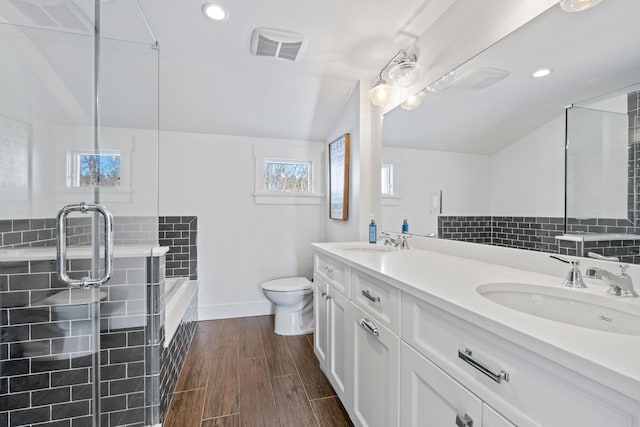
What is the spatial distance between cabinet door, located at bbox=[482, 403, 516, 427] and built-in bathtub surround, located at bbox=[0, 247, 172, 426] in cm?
148

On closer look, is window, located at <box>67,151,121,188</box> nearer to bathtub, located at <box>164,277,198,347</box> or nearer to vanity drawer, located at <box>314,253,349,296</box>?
bathtub, located at <box>164,277,198,347</box>

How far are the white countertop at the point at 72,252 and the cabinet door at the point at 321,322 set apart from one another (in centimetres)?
99

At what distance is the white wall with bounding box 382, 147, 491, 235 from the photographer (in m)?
1.43

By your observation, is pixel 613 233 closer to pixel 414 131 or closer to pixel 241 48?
pixel 414 131

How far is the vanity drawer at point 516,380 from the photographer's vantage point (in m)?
0.47

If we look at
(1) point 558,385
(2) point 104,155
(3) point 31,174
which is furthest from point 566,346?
(3) point 31,174

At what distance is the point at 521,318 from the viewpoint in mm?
641

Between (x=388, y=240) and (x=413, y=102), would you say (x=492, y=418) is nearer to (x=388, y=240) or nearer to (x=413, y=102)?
(x=388, y=240)

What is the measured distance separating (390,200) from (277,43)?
1341 mm

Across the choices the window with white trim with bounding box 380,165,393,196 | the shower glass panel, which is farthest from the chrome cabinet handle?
the window with white trim with bounding box 380,165,393,196

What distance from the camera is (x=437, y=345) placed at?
33.2 inches

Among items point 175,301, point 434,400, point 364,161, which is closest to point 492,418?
point 434,400

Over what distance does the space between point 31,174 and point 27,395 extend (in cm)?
110

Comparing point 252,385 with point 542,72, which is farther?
point 252,385
